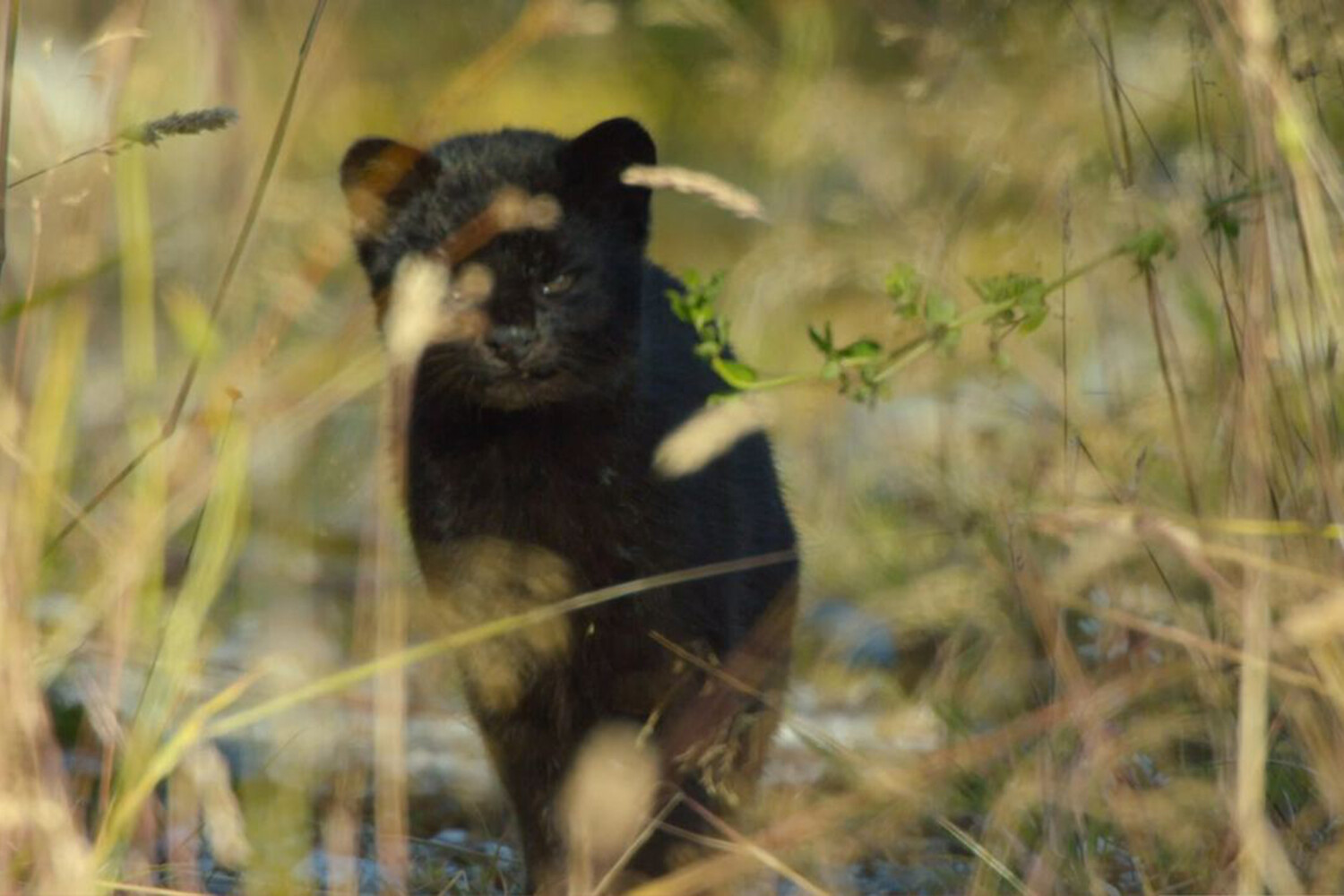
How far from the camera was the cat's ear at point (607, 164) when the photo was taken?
3.31m

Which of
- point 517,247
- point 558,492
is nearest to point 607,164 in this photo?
point 517,247

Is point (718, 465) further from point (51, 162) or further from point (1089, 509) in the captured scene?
point (1089, 509)

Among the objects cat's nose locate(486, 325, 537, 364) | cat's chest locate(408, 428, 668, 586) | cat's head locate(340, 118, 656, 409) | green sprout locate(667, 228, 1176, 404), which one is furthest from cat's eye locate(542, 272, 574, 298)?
green sprout locate(667, 228, 1176, 404)

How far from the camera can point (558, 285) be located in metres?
3.19

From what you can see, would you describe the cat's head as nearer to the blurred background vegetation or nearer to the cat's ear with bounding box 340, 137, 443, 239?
the cat's ear with bounding box 340, 137, 443, 239

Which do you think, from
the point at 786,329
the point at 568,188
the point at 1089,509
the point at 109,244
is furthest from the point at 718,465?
the point at 786,329

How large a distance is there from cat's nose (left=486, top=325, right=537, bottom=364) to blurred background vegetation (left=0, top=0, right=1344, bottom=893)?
0.90ft

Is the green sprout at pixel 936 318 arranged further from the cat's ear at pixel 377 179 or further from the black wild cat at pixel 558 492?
the cat's ear at pixel 377 179

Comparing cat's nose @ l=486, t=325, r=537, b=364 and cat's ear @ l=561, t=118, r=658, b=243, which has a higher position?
cat's ear @ l=561, t=118, r=658, b=243

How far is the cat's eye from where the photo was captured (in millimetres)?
3168

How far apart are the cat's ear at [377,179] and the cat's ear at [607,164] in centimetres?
25

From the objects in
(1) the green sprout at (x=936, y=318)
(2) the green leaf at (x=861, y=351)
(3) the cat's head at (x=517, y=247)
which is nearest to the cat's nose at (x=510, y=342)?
(3) the cat's head at (x=517, y=247)

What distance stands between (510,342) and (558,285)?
0.61 feet

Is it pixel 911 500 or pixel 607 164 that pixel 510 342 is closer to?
pixel 607 164
